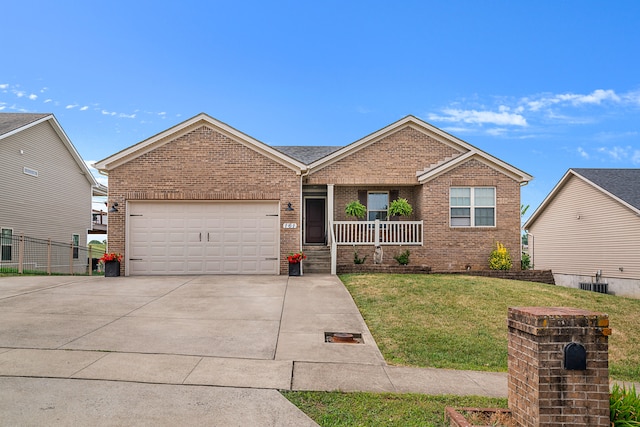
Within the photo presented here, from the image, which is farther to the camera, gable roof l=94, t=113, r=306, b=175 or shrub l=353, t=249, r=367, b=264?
shrub l=353, t=249, r=367, b=264

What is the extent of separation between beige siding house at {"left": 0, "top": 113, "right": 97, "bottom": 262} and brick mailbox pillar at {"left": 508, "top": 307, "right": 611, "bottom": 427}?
A: 2158cm

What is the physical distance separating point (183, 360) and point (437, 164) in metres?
14.2

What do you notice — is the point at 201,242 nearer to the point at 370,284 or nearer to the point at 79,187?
the point at 370,284

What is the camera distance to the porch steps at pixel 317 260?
15286 mm

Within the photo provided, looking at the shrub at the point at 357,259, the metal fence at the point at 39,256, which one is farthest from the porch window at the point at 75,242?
the shrub at the point at 357,259

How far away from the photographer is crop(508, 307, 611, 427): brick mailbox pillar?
3.48 metres

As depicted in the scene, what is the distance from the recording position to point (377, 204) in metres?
17.9

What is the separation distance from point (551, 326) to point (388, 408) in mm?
1840

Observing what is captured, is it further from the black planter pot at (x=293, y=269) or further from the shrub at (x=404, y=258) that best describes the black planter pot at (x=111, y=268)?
the shrub at (x=404, y=258)

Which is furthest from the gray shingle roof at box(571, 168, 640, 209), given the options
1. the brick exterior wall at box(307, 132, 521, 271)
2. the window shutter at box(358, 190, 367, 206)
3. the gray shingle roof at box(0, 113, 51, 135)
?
the gray shingle roof at box(0, 113, 51, 135)

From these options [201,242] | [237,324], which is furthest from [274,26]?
[237,324]

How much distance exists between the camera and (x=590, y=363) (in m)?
3.52

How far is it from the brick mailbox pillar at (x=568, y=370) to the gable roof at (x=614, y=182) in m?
15.5

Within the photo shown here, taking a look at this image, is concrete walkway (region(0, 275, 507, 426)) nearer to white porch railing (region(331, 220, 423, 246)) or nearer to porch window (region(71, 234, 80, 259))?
white porch railing (region(331, 220, 423, 246))
